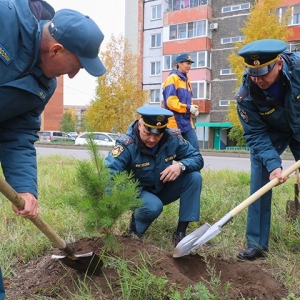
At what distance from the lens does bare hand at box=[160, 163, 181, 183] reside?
312 cm

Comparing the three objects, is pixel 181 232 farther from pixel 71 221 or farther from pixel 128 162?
pixel 71 221

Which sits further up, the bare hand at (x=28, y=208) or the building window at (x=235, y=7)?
the building window at (x=235, y=7)

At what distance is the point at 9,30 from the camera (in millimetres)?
1698

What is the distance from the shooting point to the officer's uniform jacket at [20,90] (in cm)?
172

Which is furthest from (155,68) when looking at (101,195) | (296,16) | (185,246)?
(101,195)

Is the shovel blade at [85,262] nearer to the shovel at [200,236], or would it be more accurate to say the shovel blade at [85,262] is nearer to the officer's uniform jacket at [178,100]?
the shovel at [200,236]

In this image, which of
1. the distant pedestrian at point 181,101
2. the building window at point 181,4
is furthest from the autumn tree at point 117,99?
the distant pedestrian at point 181,101

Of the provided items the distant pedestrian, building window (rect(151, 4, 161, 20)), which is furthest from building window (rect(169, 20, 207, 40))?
the distant pedestrian

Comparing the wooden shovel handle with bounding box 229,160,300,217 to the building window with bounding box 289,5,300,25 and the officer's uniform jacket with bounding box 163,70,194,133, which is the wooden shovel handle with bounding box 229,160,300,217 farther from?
the building window with bounding box 289,5,300,25

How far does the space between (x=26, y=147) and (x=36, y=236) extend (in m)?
1.31

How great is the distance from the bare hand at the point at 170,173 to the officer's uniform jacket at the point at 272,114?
61cm

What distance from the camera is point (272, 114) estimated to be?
286 cm

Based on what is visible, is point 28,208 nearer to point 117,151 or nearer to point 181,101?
point 117,151

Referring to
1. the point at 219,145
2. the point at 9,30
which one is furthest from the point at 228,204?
the point at 219,145
